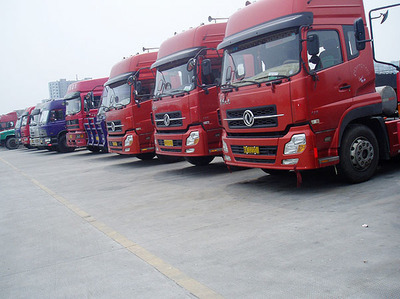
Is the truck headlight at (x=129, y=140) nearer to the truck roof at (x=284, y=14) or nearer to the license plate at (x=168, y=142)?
the license plate at (x=168, y=142)

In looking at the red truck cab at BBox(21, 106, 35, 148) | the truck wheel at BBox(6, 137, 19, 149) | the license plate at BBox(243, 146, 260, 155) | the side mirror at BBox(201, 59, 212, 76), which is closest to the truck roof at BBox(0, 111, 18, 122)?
the truck wheel at BBox(6, 137, 19, 149)

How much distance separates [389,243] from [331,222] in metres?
1.00

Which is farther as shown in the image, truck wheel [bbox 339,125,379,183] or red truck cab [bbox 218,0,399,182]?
truck wheel [bbox 339,125,379,183]

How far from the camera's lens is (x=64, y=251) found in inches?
211

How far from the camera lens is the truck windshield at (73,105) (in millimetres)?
20859

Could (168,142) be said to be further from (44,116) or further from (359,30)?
(44,116)

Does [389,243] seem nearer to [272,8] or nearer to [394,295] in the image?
[394,295]

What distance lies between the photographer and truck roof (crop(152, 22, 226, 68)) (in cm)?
1045

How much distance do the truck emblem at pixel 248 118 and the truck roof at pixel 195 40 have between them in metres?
3.21

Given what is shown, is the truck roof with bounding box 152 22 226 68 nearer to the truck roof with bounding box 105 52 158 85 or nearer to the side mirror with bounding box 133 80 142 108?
the side mirror with bounding box 133 80 142 108

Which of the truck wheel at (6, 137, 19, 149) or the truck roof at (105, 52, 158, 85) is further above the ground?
the truck roof at (105, 52, 158, 85)

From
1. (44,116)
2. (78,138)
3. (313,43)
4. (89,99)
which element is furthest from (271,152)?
(44,116)

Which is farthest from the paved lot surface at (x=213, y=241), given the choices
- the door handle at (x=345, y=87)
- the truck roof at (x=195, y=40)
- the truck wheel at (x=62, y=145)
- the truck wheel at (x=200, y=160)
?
the truck wheel at (x=62, y=145)

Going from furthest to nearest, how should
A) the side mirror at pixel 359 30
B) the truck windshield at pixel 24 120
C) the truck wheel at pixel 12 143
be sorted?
the truck wheel at pixel 12 143, the truck windshield at pixel 24 120, the side mirror at pixel 359 30
